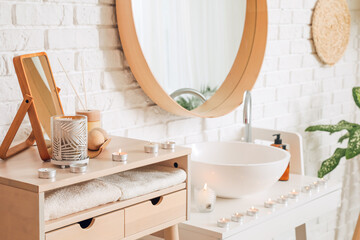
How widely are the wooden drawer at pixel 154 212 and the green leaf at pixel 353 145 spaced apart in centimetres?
125

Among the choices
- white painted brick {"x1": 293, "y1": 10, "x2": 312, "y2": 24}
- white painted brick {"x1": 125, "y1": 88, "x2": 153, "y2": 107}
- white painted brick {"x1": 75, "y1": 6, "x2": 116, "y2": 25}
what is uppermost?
white painted brick {"x1": 293, "y1": 10, "x2": 312, "y2": 24}

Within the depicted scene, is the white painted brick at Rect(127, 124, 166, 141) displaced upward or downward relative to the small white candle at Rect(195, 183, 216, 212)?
upward

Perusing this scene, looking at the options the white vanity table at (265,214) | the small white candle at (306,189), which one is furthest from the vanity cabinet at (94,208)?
the small white candle at (306,189)

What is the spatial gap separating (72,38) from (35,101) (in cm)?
35

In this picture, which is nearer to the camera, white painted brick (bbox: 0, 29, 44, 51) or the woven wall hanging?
white painted brick (bbox: 0, 29, 44, 51)

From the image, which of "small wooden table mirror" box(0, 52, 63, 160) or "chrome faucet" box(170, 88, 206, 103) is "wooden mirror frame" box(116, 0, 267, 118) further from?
"small wooden table mirror" box(0, 52, 63, 160)

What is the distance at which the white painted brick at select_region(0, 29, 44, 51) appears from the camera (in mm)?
1354

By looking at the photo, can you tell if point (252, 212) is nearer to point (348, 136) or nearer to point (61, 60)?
point (61, 60)

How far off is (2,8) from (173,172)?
58 centimetres

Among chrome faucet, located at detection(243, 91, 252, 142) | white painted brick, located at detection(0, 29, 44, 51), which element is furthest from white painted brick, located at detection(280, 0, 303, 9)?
white painted brick, located at detection(0, 29, 44, 51)

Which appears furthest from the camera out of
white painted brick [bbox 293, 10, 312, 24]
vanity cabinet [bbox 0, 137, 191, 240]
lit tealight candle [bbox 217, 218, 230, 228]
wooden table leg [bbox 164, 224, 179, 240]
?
white painted brick [bbox 293, 10, 312, 24]

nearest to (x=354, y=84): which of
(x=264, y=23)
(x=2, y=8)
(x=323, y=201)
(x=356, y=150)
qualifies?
(x=356, y=150)

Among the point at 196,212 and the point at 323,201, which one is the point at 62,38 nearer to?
the point at 196,212

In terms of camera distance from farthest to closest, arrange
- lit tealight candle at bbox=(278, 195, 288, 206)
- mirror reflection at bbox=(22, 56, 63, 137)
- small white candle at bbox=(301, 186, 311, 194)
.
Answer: small white candle at bbox=(301, 186, 311, 194) → lit tealight candle at bbox=(278, 195, 288, 206) → mirror reflection at bbox=(22, 56, 63, 137)
